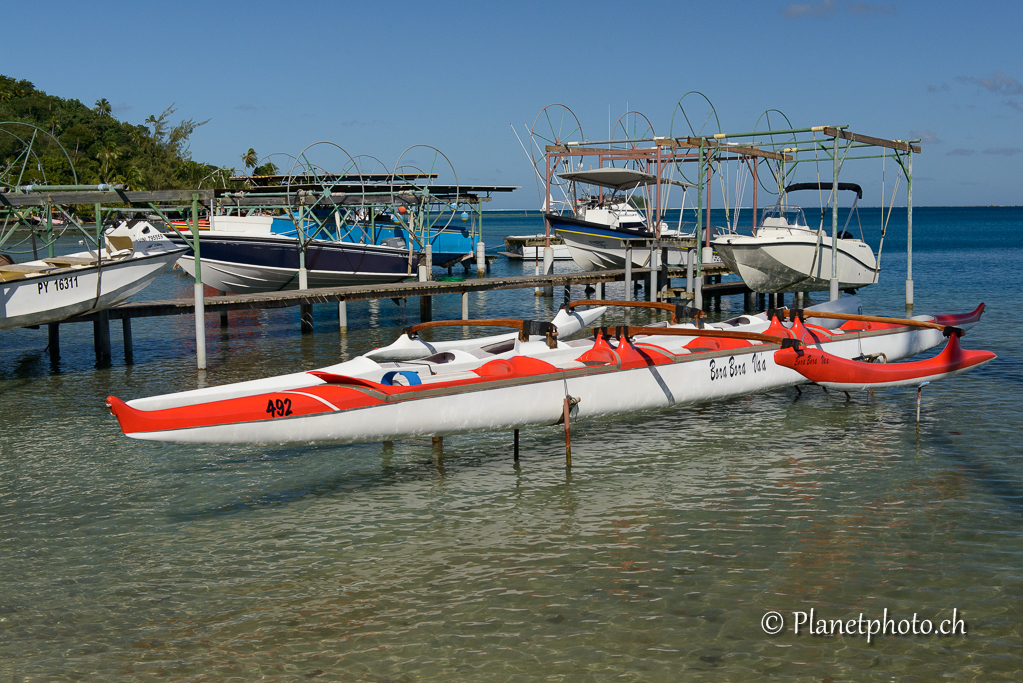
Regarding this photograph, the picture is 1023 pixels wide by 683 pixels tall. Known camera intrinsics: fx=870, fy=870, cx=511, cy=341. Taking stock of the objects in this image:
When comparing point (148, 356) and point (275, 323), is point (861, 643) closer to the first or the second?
point (148, 356)

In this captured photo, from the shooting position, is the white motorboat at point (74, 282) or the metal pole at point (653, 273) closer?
the white motorboat at point (74, 282)

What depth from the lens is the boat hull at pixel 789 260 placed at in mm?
22625

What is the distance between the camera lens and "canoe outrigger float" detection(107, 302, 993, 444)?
788 cm

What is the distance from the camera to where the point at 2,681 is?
5.45 m

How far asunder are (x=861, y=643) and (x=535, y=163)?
24.3 metres

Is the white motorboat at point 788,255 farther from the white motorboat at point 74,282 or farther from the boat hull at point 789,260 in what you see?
the white motorboat at point 74,282

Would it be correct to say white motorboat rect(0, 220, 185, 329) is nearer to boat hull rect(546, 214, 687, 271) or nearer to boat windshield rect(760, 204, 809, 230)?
boat windshield rect(760, 204, 809, 230)

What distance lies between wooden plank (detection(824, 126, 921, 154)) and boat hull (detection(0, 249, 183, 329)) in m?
13.4

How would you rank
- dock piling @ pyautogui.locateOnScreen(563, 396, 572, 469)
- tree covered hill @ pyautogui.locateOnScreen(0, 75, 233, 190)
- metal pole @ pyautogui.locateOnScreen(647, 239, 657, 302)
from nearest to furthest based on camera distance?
dock piling @ pyautogui.locateOnScreen(563, 396, 572, 469) → metal pole @ pyautogui.locateOnScreen(647, 239, 657, 302) → tree covered hill @ pyautogui.locateOnScreen(0, 75, 233, 190)

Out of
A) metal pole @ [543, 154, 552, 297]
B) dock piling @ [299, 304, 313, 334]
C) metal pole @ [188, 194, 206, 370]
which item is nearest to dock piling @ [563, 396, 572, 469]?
metal pole @ [188, 194, 206, 370]

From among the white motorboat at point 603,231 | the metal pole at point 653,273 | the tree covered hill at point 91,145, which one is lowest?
the metal pole at point 653,273

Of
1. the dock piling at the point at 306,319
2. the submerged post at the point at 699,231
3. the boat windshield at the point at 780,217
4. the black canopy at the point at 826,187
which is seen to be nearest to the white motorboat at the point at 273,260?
the dock piling at the point at 306,319

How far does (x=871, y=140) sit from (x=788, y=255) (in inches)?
162

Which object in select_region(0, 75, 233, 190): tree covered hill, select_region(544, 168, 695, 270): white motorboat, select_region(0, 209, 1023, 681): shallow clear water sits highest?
select_region(0, 75, 233, 190): tree covered hill
